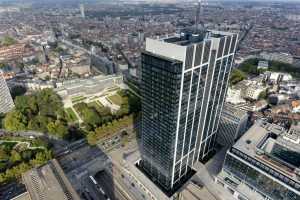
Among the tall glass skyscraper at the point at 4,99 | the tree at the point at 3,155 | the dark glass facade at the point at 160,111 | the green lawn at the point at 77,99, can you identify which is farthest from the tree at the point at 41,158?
the tall glass skyscraper at the point at 4,99

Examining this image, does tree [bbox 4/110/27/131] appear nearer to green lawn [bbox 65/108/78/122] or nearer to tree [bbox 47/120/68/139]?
tree [bbox 47/120/68/139]

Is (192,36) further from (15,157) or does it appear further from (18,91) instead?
(18,91)

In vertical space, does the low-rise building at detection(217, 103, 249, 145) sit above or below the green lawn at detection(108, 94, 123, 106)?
above

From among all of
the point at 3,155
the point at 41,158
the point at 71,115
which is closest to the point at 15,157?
the point at 3,155

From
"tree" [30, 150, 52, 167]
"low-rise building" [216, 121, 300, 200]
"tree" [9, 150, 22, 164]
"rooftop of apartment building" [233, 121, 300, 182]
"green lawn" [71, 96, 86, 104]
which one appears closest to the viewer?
"low-rise building" [216, 121, 300, 200]

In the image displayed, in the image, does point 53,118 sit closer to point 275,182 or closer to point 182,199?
point 182,199

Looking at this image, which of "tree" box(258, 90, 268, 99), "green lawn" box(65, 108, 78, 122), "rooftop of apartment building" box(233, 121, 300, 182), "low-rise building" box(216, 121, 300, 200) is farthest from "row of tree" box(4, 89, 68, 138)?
"tree" box(258, 90, 268, 99)

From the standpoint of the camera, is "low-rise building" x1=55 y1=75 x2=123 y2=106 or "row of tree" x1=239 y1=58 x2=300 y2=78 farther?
"row of tree" x1=239 y1=58 x2=300 y2=78
